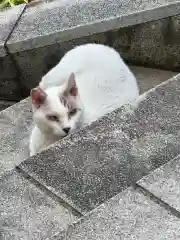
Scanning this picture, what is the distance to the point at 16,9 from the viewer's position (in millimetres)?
4039

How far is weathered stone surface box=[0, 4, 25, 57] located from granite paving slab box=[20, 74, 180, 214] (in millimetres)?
1541

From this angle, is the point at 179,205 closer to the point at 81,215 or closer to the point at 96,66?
the point at 81,215

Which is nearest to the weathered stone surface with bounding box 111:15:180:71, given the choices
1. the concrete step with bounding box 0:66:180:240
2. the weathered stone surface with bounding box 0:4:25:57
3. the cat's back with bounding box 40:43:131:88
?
the cat's back with bounding box 40:43:131:88

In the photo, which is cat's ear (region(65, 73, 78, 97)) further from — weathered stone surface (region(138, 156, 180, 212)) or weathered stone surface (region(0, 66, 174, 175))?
weathered stone surface (region(138, 156, 180, 212))

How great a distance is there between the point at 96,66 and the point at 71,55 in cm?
23

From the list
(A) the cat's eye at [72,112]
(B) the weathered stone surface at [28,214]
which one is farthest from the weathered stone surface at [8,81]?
(B) the weathered stone surface at [28,214]

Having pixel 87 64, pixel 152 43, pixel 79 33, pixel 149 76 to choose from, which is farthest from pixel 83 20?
pixel 149 76

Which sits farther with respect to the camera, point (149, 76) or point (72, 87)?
point (149, 76)

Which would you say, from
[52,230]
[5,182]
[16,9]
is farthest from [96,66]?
[52,230]

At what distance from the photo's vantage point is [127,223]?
177 cm

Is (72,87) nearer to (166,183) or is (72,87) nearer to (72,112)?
(72,112)

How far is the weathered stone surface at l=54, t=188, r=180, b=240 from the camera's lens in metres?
1.72

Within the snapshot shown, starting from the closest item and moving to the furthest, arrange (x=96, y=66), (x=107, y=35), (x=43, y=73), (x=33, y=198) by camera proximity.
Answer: (x=33, y=198) → (x=96, y=66) → (x=107, y=35) → (x=43, y=73)

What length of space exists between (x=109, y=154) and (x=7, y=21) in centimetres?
207
